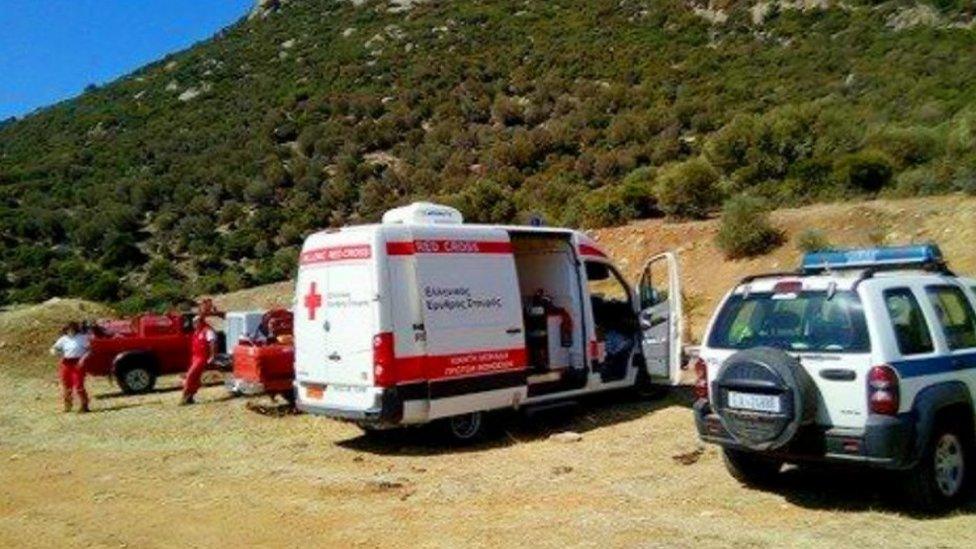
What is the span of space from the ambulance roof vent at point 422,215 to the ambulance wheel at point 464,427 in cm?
218

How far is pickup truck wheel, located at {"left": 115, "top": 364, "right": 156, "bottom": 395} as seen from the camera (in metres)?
17.1

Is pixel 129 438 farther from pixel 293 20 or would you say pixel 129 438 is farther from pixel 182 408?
pixel 293 20

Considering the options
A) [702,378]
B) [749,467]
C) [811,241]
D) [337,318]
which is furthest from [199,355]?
[811,241]

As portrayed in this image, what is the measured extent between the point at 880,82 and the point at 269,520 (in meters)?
38.8

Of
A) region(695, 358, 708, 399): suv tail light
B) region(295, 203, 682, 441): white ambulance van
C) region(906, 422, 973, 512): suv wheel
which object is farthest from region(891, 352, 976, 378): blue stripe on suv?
region(295, 203, 682, 441): white ambulance van

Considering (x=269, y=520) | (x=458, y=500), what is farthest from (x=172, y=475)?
(x=458, y=500)

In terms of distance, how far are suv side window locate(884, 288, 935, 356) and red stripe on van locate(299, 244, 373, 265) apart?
16.5 feet

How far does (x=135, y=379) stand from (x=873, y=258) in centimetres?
1359

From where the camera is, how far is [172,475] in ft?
31.7

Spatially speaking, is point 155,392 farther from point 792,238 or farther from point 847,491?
point 792,238

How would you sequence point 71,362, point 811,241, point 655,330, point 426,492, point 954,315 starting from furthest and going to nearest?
1. point 811,241
2. point 71,362
3. point 655,330
4. point 426,492
5. point 954,315

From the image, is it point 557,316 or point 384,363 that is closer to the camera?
point 384,363

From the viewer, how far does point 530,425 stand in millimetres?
11836

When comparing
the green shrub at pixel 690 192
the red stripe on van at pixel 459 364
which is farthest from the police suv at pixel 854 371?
the green shrub at pixel 690 192
